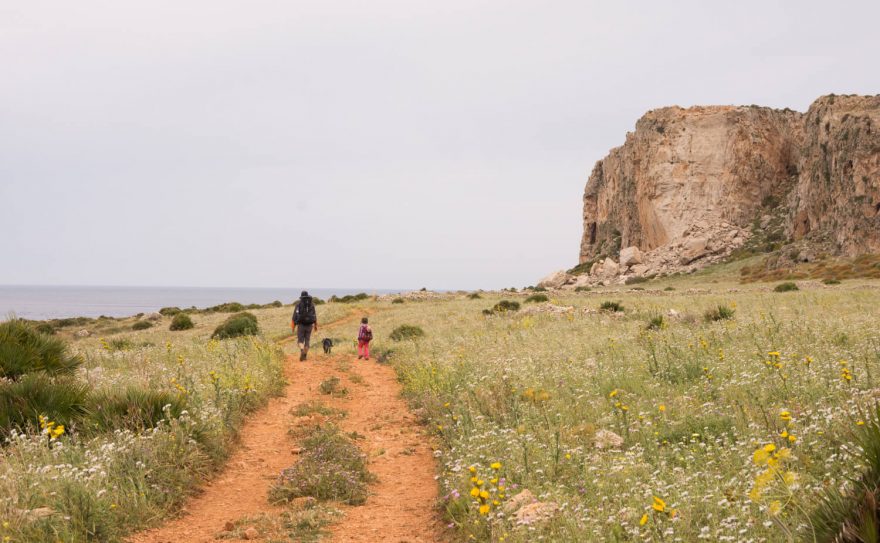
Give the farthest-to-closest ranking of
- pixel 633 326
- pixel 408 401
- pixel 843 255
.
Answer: pixel 843 255, pixel 633 326, pixel 408 401

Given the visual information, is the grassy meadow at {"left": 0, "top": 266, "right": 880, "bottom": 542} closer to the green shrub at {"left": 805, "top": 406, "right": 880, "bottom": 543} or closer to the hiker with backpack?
the green shrub at {"left": 805, "top": 406, "right": 880, "bottom": 543}

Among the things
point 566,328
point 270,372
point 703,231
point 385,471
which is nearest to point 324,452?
point 385,471

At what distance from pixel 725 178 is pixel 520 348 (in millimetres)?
85837

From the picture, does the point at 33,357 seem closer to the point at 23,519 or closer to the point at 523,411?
the point at 23,519

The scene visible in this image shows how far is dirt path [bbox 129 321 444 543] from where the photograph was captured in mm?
6234

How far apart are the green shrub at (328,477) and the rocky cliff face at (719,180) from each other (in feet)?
239

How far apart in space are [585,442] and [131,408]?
6.22m

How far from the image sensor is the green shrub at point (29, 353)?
37.6 feet

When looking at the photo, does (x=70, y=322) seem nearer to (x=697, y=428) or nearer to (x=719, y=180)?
(x=697, y=428)

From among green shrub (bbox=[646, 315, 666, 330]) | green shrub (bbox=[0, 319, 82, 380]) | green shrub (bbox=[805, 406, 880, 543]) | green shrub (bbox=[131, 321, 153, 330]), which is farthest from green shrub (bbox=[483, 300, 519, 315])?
green shrub (bbox=[131, 321, 153, 330])

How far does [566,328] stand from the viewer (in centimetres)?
1981

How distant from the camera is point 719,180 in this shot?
292ft

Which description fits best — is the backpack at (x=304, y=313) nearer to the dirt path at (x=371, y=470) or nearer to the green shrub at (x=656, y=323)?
the dirt path at (x=371, y=470)

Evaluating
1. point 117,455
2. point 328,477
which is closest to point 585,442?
point 328,477
